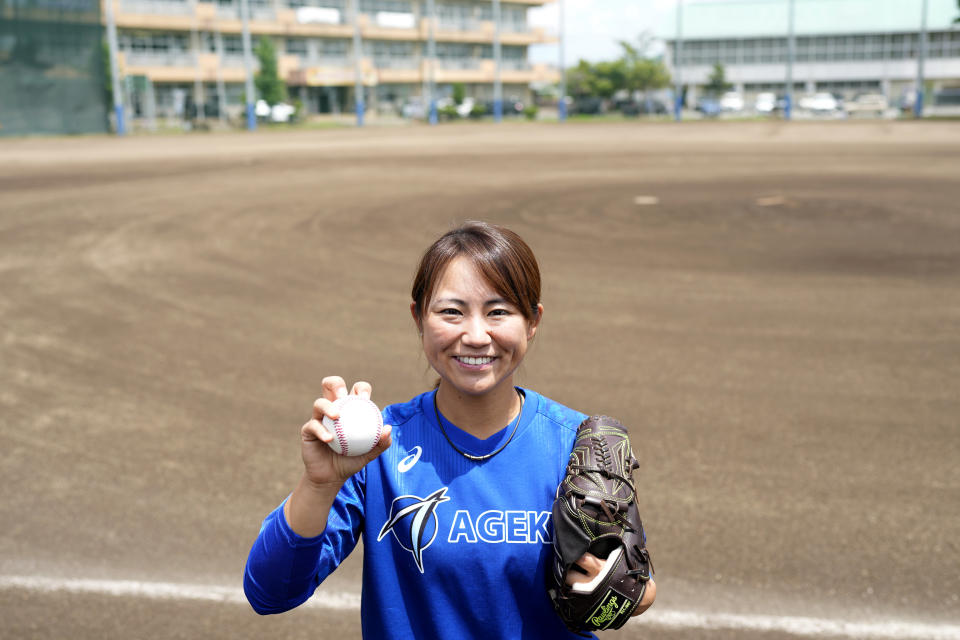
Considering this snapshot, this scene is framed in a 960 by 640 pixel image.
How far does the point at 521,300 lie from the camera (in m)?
2.33

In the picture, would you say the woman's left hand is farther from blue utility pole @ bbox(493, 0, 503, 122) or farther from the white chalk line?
blue utility pole @ bbox(493, 0, 503, 122)

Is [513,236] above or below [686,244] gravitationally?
above

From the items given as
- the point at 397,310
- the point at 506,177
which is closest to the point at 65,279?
the point at 397,310

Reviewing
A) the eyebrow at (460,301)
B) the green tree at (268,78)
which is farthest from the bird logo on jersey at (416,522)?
the green tree at (268,78)

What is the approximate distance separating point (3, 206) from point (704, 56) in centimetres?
9372

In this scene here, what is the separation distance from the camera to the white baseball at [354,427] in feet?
6.75

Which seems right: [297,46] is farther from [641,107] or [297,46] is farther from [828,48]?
[828,48]

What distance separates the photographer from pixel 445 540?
2.29 m

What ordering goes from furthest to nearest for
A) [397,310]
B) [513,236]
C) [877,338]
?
1. [397,310]
2. [877,338]
3. [513,236]

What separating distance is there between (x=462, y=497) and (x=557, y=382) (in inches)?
234

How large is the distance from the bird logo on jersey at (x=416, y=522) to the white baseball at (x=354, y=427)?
294 mm

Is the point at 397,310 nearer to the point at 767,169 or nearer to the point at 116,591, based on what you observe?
the point at 116,591

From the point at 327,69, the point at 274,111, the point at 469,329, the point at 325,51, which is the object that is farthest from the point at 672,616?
the point at 325,51

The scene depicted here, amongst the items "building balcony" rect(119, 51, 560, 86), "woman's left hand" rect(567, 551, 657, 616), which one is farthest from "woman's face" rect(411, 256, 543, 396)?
"building balcony" rect(119, 51, 560, 86)
